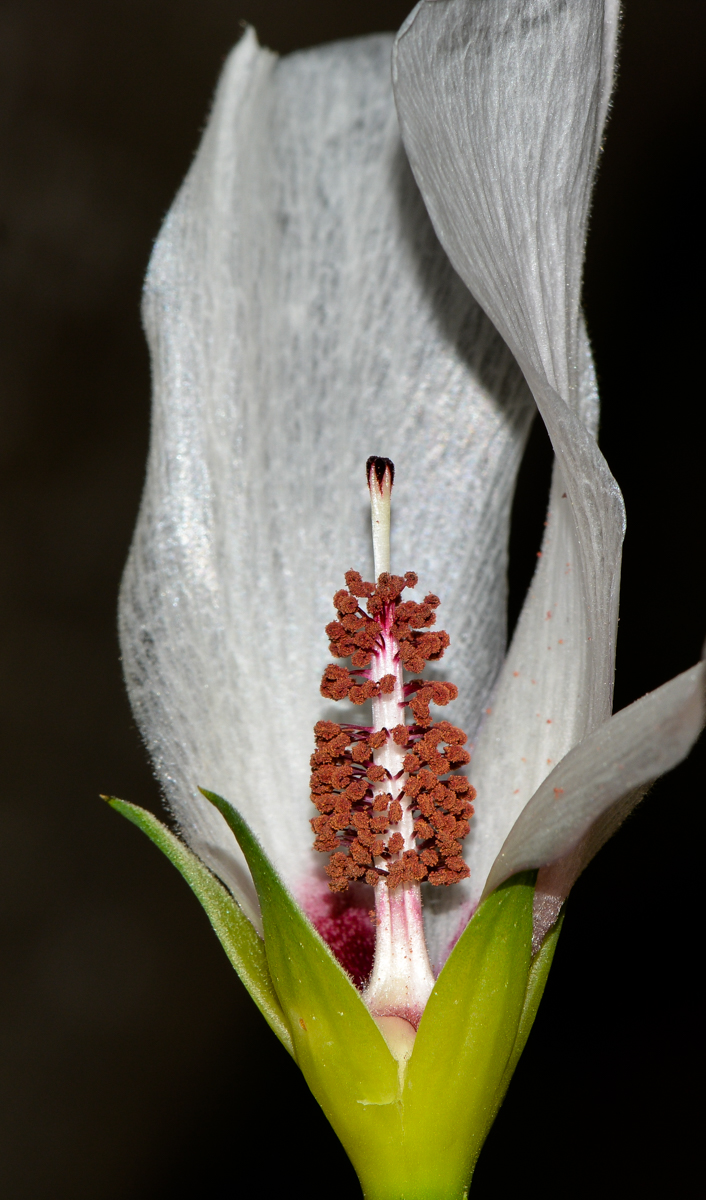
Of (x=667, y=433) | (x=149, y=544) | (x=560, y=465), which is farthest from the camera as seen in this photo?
(x=667, y=433)

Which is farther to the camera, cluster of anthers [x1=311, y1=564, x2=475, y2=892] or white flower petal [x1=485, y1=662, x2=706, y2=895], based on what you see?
cluster of anthers [x1=311, y1=564, x2=475, y2=892]

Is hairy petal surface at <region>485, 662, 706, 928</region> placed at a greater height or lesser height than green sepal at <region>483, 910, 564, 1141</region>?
greater

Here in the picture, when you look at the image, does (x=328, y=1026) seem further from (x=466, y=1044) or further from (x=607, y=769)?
(x=607, y=769)

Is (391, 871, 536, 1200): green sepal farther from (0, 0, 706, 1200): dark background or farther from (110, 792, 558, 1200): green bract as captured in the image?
(0, 0, 706, 1200): dark background

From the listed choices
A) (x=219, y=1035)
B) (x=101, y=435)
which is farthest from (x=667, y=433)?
(x=219, y=1035)

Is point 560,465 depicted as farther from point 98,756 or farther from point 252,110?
point 98,756

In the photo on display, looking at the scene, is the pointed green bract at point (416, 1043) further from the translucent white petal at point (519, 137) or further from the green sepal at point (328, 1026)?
the translucent white petal at point (519, 137)

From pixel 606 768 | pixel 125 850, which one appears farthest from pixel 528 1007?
pixel 125 850

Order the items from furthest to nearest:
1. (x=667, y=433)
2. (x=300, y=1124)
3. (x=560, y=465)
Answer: (x=667, y=433) < (x=300, y=1124) < (x=560, y=465)

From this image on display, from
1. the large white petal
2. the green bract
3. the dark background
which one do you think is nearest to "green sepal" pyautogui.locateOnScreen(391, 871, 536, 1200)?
the green bract
